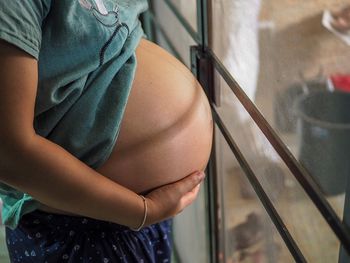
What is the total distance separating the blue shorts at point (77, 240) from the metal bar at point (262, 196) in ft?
0.64

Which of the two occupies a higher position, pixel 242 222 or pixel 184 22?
pixel 184 22

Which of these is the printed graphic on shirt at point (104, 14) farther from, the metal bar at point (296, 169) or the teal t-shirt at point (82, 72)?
the metal bar at point (296, 169)

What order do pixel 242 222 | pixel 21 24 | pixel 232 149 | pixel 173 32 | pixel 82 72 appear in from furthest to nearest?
1. pixel 173 32
2. pixel 242 222
3. pixel 232 149
4. pixel 82 72
5. pixel 21 24

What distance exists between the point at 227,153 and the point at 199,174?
0.21 metres

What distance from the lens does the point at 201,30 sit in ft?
2.98

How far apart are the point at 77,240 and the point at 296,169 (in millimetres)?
356

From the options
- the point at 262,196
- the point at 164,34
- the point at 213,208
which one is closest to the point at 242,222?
the point at 213,208

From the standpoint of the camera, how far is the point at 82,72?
64 centimetres

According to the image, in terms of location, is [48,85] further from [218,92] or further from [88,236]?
[218,92]

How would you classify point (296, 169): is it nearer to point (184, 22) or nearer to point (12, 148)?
point (12, 148)

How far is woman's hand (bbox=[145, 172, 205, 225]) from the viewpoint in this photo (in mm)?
717

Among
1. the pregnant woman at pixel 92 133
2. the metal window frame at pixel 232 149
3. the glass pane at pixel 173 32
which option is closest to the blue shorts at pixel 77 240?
the pregnant woman at pixel 92 133

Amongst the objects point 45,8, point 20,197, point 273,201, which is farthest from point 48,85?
point 273,201

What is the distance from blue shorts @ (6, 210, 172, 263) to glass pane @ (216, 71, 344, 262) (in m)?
0.22
